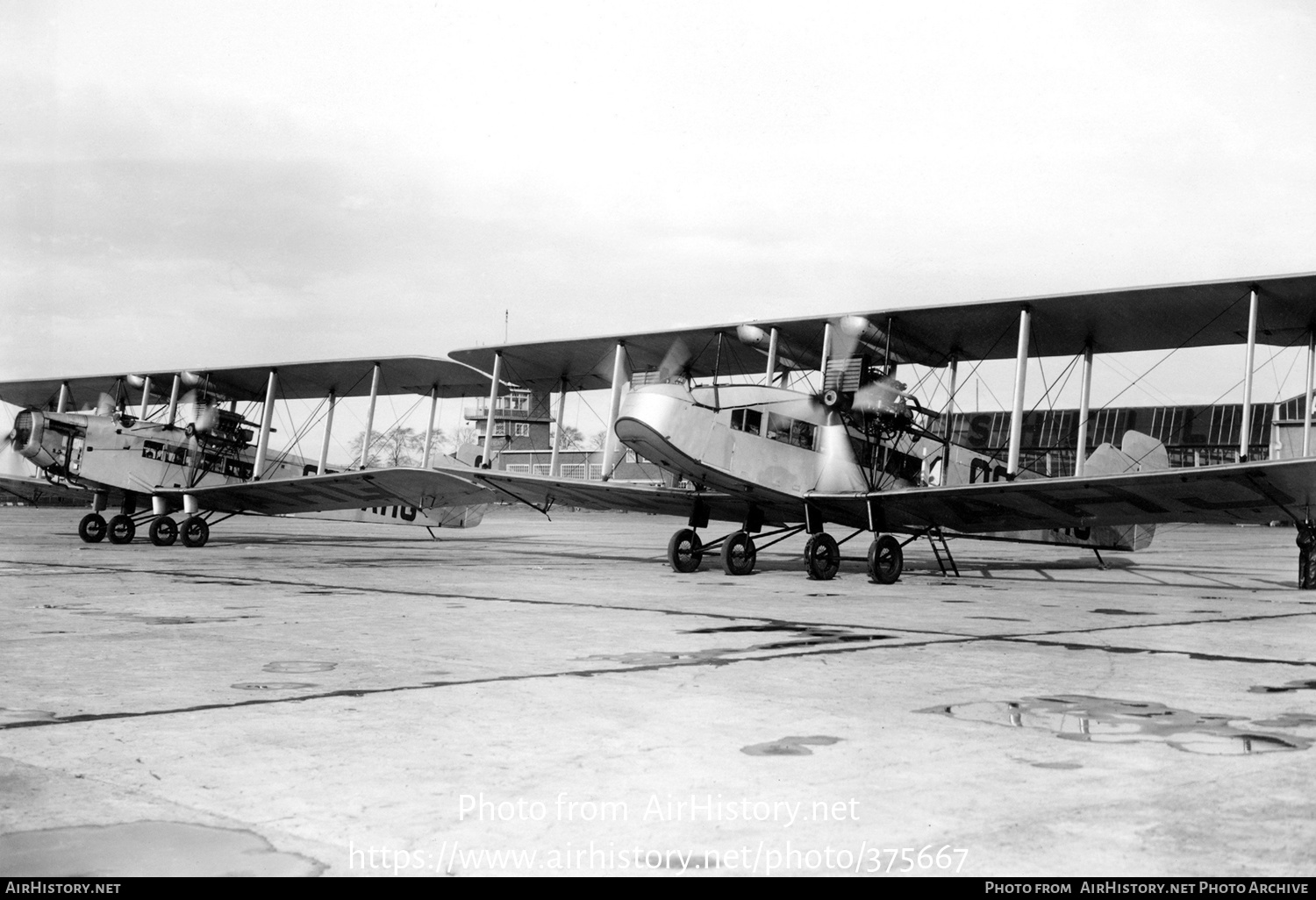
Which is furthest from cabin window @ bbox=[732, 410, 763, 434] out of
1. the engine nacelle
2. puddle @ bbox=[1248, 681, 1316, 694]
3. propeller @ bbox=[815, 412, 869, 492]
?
the engine nacelle

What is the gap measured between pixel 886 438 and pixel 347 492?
11633 mm

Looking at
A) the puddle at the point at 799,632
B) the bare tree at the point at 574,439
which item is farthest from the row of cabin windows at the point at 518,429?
the puddle at the point at 799,632

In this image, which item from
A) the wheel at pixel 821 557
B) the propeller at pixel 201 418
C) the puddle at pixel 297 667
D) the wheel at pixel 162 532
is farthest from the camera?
the propeller at pixel 201 418

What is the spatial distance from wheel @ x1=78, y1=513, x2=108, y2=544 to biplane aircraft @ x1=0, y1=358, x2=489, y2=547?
26 millimetres

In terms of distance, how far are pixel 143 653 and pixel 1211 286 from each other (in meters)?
12.9

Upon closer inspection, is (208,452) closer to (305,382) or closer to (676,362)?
(305,382)

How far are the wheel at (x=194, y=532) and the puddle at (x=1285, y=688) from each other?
20770 mm

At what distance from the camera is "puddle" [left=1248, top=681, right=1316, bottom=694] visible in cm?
574

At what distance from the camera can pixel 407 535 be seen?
3578 centimetres

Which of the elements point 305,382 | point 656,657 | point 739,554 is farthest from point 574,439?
point 656,657

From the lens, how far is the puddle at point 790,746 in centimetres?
412

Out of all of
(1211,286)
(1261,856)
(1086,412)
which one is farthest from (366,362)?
(1261,856)

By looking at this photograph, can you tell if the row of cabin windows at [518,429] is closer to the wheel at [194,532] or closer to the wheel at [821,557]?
the wheel at [194,532]

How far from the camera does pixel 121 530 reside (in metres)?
22.9
